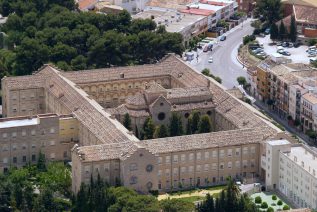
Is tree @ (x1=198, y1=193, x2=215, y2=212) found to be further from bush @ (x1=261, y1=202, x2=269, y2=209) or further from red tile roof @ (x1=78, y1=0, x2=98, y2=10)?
red tile roof @ (x1=78, y1=0, x2=98, y2=10)

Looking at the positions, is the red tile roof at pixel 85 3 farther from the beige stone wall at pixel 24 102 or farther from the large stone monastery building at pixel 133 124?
the beige stone wall at pixel 24 102

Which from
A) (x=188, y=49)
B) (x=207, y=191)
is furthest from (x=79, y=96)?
(x=188, y=49)

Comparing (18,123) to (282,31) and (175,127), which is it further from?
(282,31)

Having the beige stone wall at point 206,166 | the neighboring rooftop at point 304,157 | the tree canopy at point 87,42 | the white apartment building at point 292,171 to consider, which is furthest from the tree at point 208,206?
the tree canopy at point 87,42

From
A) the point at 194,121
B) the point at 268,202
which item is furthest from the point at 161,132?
the point at 268,202

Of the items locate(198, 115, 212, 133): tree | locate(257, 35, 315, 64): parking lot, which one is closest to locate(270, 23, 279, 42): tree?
locate(257, 35, 315, 64): parking lot

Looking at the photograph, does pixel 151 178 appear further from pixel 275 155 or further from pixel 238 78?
pixel 238 78
